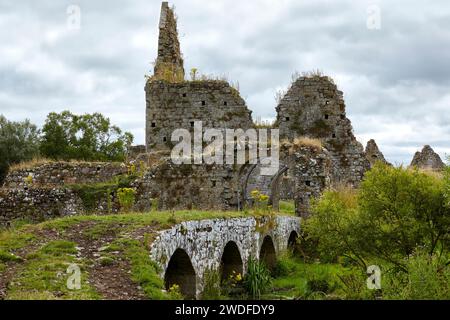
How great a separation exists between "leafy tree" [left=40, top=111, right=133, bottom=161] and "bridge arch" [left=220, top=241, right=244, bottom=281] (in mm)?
35771

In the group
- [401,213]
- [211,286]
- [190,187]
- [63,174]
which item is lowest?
[211,286]

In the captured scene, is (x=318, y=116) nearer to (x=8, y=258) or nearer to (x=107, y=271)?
(x=107, y=271)

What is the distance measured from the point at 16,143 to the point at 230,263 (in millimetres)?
33598

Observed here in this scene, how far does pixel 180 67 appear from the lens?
→ 1260 inches

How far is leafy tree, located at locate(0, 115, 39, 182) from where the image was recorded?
44219 mm

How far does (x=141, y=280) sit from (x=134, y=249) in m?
1.30

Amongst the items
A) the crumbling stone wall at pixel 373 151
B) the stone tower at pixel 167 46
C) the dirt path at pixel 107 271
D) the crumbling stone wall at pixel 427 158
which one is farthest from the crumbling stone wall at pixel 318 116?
the dirt path at pixel 107 271

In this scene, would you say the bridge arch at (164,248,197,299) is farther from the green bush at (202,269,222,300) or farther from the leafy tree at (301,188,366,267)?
the leafy tree at (301,188,366,267)

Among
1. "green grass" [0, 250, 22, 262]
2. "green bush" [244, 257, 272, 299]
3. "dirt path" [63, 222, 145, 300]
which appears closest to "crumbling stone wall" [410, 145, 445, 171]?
"green bush" [244, 257, 272, 299]

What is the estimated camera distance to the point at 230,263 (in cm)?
1655

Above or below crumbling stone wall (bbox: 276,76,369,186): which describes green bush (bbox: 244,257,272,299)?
below

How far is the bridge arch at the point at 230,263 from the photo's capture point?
16.3 m

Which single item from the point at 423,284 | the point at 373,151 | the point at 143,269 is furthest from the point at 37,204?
the point at 373,151

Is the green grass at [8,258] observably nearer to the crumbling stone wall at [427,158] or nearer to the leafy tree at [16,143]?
the crumbling stone wall at [427,158]
